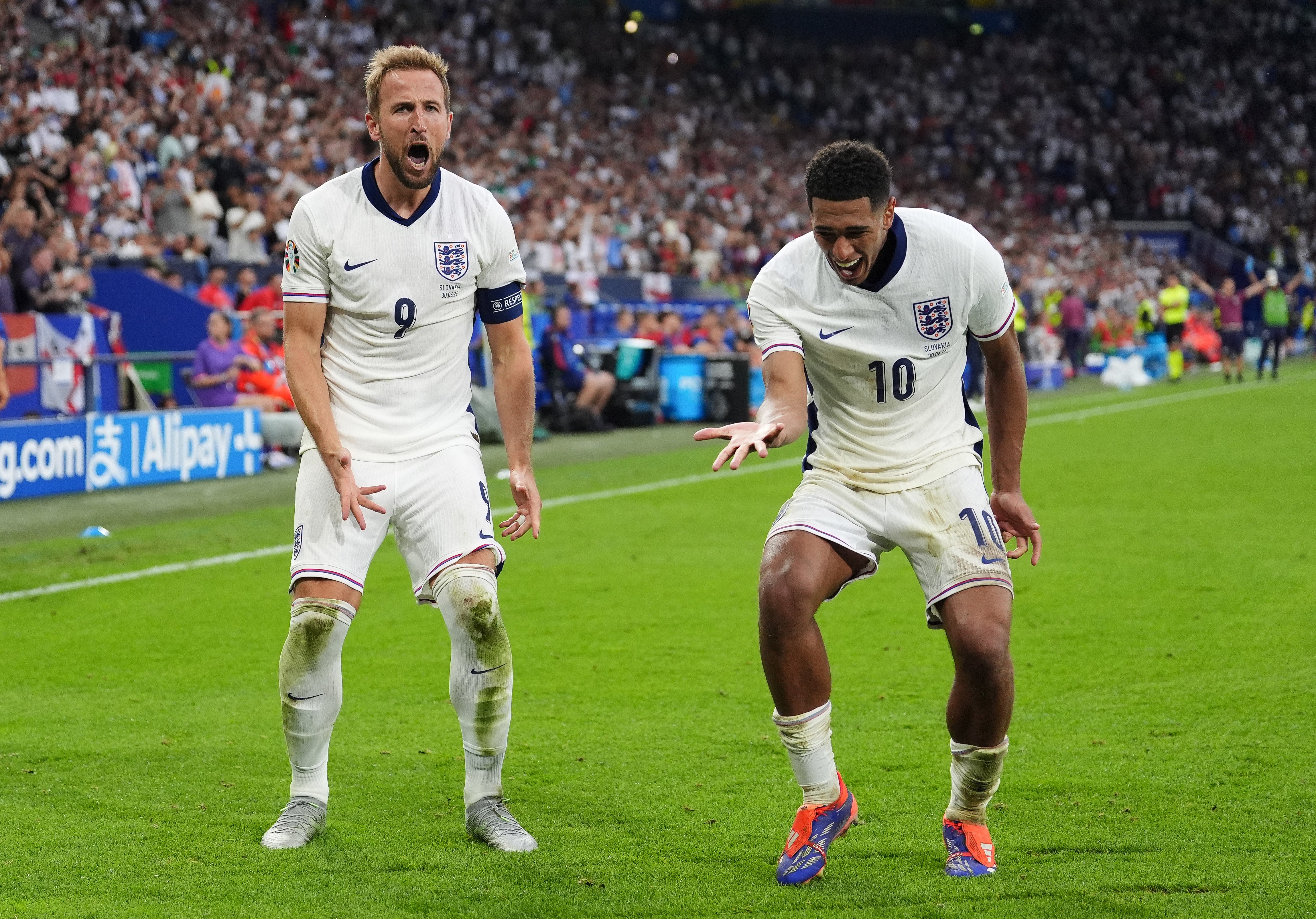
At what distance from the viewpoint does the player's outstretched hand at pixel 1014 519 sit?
4.44 metres

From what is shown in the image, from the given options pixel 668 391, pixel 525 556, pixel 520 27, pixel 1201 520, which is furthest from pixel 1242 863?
pixel 520 27

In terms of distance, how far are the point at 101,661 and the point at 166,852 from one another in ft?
9.09


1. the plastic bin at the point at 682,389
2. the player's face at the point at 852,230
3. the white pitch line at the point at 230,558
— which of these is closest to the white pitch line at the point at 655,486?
the white pitch line at the point at 230,558

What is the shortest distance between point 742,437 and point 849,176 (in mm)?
778

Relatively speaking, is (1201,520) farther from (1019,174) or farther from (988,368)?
(1019,174)

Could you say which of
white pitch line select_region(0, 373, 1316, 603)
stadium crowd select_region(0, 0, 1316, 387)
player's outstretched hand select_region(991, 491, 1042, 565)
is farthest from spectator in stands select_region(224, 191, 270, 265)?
player's outstretched hand select_region(991, 491, 1042, 565)

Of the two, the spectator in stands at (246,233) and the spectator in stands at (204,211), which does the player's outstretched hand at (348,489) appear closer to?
the spectator in stands at (246,233)

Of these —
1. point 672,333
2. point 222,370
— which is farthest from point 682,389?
point 222,370

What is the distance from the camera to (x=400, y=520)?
4422mm

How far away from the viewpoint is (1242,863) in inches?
160

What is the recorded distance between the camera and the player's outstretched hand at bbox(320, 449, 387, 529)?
13.8 ft

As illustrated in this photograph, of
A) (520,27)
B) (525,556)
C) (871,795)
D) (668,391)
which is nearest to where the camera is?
(871,795)

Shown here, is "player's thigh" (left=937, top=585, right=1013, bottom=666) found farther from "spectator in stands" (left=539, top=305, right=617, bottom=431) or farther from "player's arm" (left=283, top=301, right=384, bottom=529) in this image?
"spectator in stands" (left=539, top=305, right=617, bottom=431)

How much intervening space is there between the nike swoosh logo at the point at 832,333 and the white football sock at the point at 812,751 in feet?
3.45
